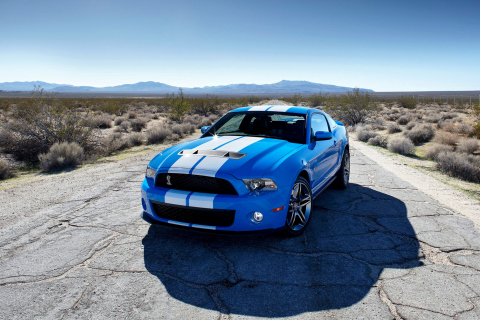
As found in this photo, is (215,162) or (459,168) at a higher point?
(215,162)

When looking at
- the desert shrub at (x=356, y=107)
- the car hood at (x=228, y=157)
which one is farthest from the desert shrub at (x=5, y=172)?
the desert shrub at (x=356, y=107)

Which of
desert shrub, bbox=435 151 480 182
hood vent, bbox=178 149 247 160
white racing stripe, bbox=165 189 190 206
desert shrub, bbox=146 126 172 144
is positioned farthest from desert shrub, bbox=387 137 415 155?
white racing stripe, bbox=165 189 190 206

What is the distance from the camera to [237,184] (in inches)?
132

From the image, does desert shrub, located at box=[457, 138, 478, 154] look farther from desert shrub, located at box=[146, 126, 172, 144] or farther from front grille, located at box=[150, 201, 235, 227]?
desert shrub, located at box=[146, 126, 172, 144]

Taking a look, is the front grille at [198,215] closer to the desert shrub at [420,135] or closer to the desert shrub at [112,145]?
the desert shrub at [112,145]

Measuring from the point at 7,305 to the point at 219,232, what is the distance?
73.7 inches

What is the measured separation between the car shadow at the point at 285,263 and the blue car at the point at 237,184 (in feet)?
1.07

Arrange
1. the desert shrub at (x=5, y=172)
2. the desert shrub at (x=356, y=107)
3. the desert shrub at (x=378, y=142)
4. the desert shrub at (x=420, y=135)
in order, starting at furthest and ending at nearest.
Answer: the desert shrub at (x=356, y=107) → the desert shrub at (x=420, y=135) → the desert shrub at (x=378, y=142) → the desert shrub at (x=5, y=172)

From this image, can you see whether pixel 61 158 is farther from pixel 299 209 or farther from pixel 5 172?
pixel 299 209

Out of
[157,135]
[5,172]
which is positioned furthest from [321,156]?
[157,135]

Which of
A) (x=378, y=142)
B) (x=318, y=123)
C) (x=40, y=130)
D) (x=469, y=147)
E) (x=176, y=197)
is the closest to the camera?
(x=176, y=197)

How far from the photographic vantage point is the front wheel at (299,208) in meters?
3.84

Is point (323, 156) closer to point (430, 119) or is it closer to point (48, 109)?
point (48, 109)

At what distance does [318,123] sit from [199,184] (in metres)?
2.62
